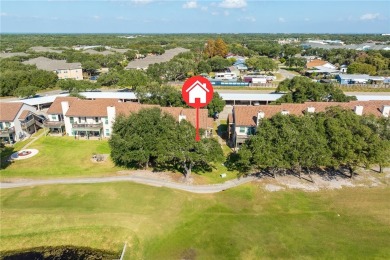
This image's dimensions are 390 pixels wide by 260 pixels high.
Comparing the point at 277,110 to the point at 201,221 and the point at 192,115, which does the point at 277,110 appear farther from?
the point at 201,221

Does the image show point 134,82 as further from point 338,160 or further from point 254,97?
point 338,160

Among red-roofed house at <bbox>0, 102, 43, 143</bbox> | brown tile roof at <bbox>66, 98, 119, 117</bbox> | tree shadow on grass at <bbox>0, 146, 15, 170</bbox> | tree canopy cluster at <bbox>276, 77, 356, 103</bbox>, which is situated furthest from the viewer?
tree canopy cluster at <bbox>276, 77, 356, 103</bbox>

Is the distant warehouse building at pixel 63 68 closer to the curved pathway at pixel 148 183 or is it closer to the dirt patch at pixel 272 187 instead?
the curved pathway at pixel 148 183

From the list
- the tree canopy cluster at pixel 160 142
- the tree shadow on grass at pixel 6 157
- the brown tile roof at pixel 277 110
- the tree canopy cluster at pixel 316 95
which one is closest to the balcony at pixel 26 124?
the tree shadow on grass at pixel 6 157

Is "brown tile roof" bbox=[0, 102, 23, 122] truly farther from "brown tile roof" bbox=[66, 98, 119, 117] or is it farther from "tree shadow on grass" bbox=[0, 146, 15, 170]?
"brown tile roof" bbox=[66, 98, 119, 117]

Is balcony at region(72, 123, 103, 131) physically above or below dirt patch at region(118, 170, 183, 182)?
above

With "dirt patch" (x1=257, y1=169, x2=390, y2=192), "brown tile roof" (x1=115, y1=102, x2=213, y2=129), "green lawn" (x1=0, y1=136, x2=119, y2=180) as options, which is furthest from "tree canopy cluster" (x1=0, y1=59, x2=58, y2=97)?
"dirt patch" (x1=257, y1=169, x2=390, y2=192)
